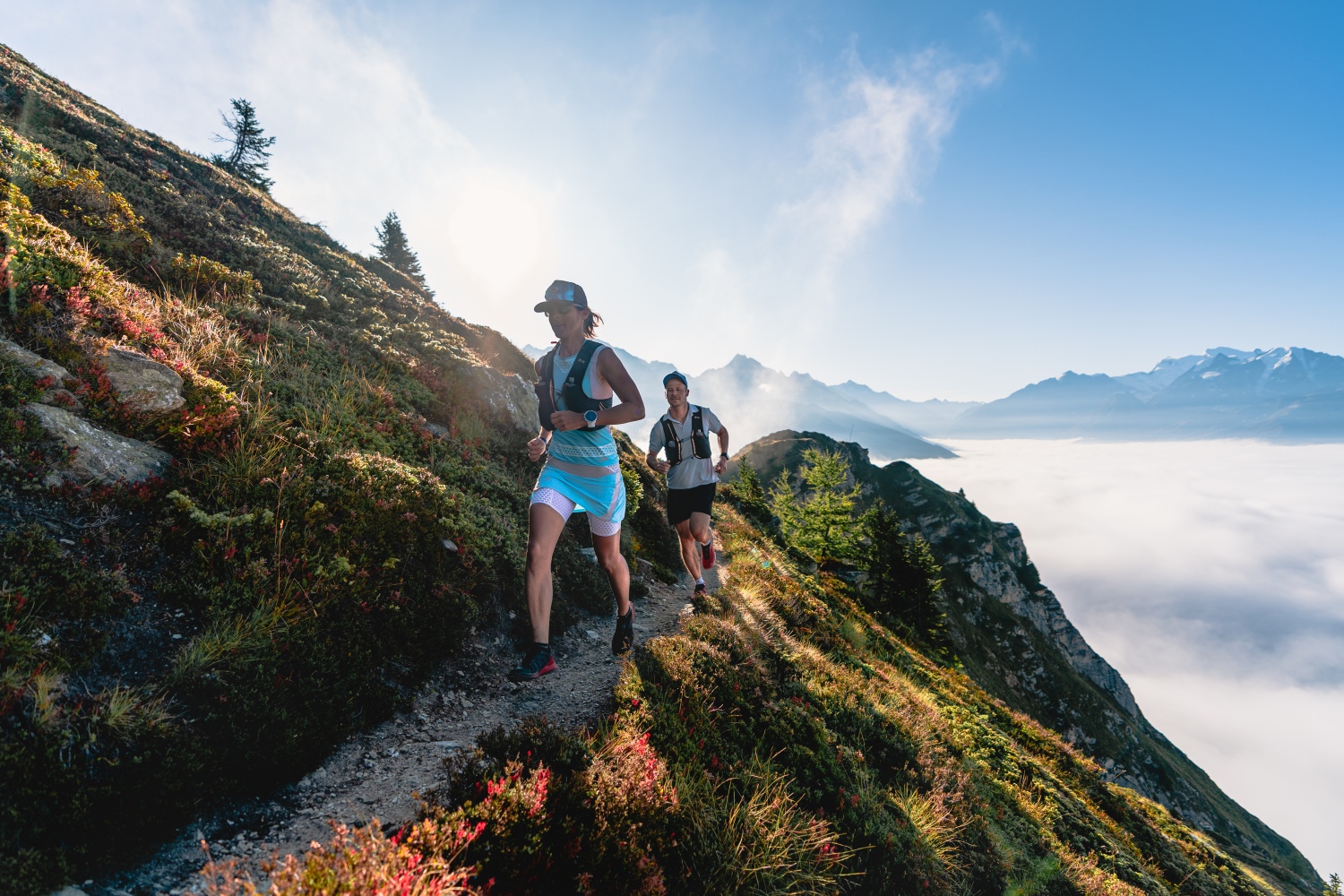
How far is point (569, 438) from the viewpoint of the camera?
482cm

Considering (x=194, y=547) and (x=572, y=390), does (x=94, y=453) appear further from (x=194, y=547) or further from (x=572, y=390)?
(x=572, y=390)

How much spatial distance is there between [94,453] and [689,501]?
20.5ft

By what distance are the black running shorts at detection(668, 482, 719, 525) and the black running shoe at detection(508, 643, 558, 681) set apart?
11.2 feet

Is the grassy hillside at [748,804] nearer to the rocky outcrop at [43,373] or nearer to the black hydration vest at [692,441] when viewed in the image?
the black hydration vest at [692,441]

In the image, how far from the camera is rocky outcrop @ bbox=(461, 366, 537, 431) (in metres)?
10.1

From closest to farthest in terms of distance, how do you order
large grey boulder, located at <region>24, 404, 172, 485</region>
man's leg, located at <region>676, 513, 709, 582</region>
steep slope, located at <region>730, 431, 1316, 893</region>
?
large grey boulder, located at <region>24, 404, 172, 485</region>, man's leg, located at <region>676, 513, 709, 582</region>, steep slope, located at <region>730, 431, 1316, 893</region>

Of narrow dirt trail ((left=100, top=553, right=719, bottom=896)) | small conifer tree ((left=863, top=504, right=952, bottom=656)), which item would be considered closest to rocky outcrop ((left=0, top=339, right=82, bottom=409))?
narrow dirt trail ((left=100, top=553, right=719, bottom=896))

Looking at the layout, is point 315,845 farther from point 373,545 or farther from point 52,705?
Answer: point 373,545

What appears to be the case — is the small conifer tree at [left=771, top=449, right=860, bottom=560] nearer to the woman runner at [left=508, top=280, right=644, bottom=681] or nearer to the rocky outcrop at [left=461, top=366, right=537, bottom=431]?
the rocky outcrop at [left=461, top=366, right=537, bottom=431]

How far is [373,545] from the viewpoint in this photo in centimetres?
479

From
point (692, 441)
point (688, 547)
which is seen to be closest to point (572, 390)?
point (692, 441)

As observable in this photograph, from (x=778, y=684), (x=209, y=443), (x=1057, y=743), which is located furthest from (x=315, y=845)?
(x=1057, y=743)

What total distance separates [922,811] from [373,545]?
19.5ft

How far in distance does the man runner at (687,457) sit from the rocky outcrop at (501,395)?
11.7ft
